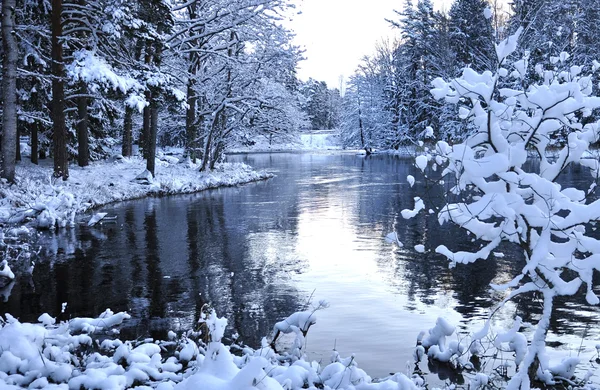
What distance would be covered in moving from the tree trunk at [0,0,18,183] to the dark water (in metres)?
3.22

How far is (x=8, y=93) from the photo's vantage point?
15.6 m

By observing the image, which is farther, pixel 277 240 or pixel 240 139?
pixel 240 139

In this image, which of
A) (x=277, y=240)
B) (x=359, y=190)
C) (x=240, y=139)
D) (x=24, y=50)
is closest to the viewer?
(x=277, y=240)

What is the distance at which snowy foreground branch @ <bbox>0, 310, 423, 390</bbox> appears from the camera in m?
4.27

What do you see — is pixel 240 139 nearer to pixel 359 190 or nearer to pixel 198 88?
pixel 198 88

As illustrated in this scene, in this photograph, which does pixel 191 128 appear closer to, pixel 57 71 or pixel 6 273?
pixel 57 71

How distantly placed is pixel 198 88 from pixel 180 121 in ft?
40.6

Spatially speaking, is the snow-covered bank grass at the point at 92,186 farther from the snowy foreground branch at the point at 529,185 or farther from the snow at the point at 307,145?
the snow at the point at 307,145

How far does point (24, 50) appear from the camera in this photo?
19.7m

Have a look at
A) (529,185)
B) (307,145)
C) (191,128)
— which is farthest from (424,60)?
(529,185)

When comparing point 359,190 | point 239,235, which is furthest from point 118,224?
point 359,190

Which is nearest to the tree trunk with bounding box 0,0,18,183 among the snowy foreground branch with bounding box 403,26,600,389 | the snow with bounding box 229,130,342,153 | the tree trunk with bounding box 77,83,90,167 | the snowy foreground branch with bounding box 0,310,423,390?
the tree trunk with bounding box 77,83,90,167

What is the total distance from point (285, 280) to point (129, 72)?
1338cm

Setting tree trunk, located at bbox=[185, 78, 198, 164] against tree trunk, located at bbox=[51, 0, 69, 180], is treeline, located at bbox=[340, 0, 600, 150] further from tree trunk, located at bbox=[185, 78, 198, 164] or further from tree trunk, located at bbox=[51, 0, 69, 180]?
tree trunk, located at bbox=[51, 0, 69, 180]
